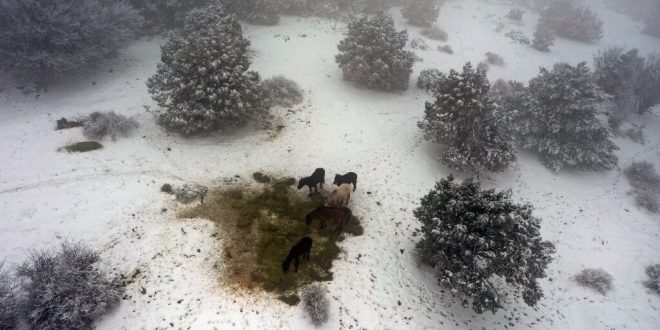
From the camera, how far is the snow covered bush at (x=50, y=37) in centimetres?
1948

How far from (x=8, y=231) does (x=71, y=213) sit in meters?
1.91

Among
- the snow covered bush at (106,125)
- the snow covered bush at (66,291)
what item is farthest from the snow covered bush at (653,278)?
the snow covered bush at (106,125)

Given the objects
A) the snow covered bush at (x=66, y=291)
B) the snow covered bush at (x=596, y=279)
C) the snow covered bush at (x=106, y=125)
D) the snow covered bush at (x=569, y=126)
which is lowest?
the snow covered bush at (x=596, y=279)

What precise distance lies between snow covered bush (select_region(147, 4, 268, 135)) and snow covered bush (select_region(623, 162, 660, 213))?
21.8 m

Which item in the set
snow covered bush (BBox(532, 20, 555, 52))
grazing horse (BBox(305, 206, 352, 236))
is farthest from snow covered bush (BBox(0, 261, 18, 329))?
snow covered bush (BBox(532, 20, 555, 52))

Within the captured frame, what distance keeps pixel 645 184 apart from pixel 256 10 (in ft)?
100

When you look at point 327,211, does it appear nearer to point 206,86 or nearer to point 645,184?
point 206,86

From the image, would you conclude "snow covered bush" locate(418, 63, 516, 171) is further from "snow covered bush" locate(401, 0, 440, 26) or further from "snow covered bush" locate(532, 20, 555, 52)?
"snow covered bush" locate(532, 20, 555, 52)

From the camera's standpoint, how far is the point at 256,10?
31.4m

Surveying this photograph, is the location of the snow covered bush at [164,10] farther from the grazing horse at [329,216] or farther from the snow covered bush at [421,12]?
the grazing horse at [329,216]

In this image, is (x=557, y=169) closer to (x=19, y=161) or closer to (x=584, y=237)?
(x=584, y=237)

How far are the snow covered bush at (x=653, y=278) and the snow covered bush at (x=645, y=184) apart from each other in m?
5.41

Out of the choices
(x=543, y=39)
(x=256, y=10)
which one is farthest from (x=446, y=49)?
(x=256, y=10)

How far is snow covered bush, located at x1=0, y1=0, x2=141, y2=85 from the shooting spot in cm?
1948
